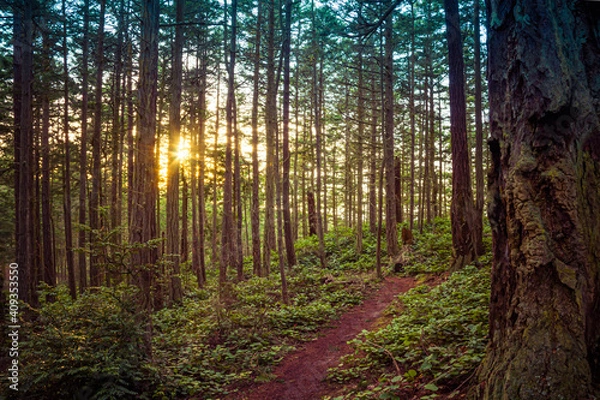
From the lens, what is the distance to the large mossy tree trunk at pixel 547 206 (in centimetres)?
227

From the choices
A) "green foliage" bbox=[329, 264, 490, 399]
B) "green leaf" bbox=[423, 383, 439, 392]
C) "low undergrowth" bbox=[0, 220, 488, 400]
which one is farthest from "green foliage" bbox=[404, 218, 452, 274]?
"green leaf" bbox=[423, 383, 439, 392]

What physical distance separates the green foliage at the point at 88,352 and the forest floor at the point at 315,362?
176 centimetres

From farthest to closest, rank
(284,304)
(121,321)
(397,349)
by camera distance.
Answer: (284,304), (121,321), (397,349)

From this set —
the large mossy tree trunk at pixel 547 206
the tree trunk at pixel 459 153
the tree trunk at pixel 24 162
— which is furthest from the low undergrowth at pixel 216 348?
the tree trunk at pixel 24 162

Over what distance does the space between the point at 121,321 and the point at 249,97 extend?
1949 centimetres

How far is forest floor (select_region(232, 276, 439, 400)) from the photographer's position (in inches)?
204

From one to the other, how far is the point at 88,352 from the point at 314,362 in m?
3.72

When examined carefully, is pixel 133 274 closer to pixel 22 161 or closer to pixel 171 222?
pixel 22 161

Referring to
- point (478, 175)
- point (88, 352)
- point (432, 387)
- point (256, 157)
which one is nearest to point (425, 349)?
point (432, 387)

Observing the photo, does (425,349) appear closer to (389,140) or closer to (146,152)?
(146,152)

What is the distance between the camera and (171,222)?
45.6 feet

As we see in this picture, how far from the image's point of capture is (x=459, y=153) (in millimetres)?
9734

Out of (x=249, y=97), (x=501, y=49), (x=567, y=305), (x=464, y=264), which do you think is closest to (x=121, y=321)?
(x=567, y=305)

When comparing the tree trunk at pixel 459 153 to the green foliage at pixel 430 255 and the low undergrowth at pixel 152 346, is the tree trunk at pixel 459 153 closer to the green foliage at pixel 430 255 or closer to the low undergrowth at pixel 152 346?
the green foliage at pixel 430 255
